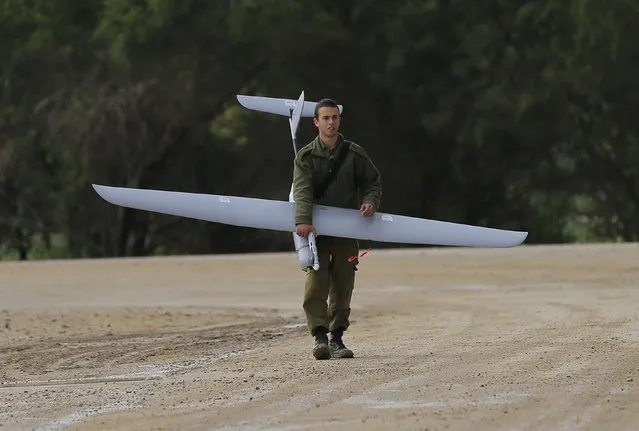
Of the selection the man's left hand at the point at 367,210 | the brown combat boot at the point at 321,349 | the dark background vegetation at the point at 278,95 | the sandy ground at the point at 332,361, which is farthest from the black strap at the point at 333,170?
the dark background vegetation at the point at 278,95

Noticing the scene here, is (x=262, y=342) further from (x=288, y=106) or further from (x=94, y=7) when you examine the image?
(x=94, y=7)

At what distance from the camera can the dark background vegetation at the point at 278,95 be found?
3394cm

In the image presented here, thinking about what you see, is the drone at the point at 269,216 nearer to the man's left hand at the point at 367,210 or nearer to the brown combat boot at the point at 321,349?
the man's left hand at the point at 367,210

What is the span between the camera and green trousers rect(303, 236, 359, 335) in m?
11.0

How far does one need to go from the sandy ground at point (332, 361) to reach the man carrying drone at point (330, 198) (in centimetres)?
28

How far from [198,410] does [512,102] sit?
26.7m

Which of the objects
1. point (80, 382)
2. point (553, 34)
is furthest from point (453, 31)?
point (80, 382)

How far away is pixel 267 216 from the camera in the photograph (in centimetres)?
1108

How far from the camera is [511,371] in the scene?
938 centimetres

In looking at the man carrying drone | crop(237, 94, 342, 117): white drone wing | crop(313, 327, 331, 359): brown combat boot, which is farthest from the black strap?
crop(237, 94, 342, 117): white drone wing

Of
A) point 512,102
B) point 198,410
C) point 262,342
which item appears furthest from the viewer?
point 512,102

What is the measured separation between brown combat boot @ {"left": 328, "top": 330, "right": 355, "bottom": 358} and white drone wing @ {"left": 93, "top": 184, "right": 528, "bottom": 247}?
74cm

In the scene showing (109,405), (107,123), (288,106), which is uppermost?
(107,123)

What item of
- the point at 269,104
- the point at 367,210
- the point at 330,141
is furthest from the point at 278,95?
the point at 367,210
